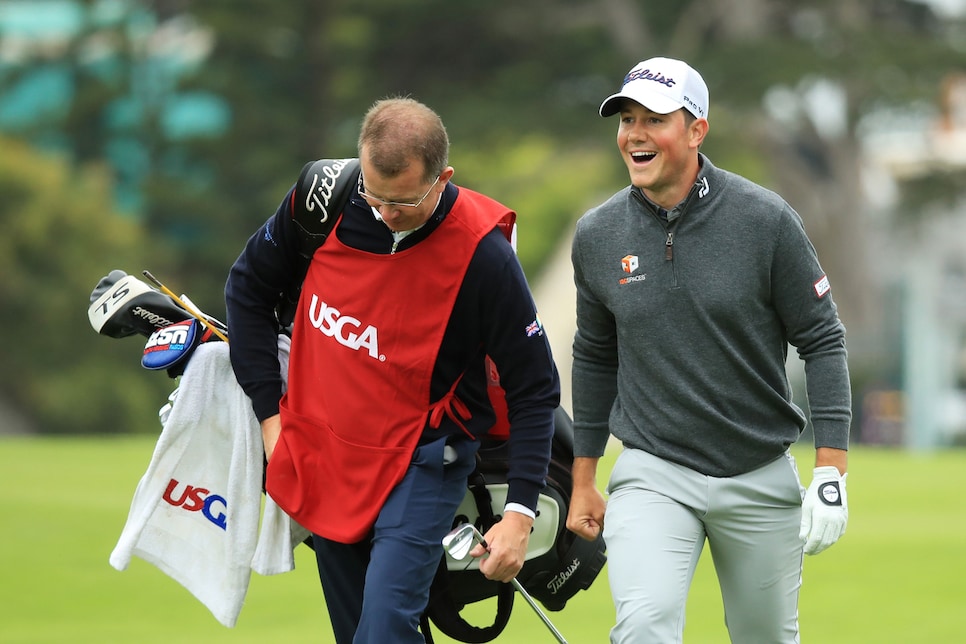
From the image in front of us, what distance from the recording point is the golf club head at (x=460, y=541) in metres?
4.62

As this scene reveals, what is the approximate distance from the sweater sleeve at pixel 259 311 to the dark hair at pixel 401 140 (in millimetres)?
578

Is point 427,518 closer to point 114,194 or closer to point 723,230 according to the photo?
point 723,230

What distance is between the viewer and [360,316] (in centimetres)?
473

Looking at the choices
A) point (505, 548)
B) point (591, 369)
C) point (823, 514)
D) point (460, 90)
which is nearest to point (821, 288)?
point (823, 514)

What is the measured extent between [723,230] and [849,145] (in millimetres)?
30090

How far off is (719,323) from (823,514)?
614 mm

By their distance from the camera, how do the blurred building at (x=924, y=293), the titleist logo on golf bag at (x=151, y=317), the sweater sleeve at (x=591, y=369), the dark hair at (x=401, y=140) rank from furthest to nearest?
the blurred building at (x=924, y=293) → the titleist logo on golf bag at (x=151, y=317) → the sweater sleeve at (x=591, y=369) → the dark hair at (x=401, y=140)

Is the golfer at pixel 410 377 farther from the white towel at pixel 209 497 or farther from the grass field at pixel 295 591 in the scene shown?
the grass field at pixel 295 591

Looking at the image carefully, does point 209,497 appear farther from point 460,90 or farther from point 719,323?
point 460,90

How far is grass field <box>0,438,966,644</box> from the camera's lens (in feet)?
28.3

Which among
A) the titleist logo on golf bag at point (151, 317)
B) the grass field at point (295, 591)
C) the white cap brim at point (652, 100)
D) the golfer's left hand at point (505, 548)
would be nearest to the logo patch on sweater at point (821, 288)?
the white cap brim at point (652, 100)

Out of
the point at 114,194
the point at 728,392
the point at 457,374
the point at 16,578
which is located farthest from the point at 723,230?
the point at 114,194

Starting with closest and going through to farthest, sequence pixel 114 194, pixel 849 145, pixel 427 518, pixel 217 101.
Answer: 1. pixel 427 518
2. pixel 849 145
3. pixel 217 101
4. pixel 114 194

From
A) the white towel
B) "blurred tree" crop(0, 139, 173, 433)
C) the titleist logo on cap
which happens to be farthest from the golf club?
"blurred tree" crop(0, 139, 173, 433)
